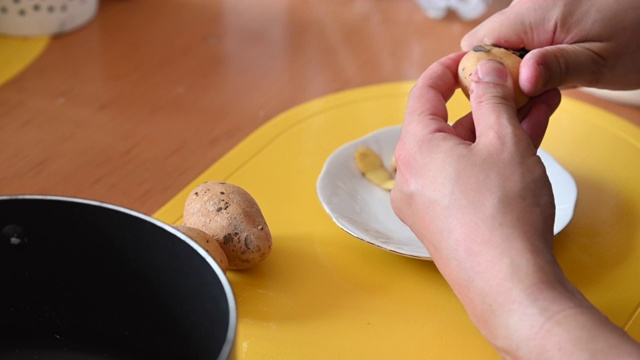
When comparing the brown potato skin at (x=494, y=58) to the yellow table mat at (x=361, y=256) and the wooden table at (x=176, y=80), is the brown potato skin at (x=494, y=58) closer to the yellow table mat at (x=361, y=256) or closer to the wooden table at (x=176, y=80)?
the yellow table mat at (x=361, y=256)

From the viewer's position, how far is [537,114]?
772 millimetres

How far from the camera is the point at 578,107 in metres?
1.01

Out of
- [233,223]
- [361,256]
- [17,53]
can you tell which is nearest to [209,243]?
[233,223]

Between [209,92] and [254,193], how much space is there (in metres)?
0.25

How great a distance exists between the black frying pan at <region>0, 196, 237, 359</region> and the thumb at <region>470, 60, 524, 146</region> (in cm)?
24

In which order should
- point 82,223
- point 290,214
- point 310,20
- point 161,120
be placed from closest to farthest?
1. point 82,223
2. point 290,214
3. point 161,120
4. point 310,20

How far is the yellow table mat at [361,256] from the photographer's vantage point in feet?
2.18

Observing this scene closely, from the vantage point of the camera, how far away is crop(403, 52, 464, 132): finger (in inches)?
26.7

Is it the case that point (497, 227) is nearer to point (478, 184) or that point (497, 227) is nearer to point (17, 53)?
point (478, 184)

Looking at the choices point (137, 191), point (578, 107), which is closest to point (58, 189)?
point (137, 191)

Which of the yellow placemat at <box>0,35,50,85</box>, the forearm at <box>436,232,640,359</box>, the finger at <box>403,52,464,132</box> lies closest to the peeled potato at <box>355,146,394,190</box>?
the finger at <box>403,52,464,132</box>

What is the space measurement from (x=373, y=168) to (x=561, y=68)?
211 mm

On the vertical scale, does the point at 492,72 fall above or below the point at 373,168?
above

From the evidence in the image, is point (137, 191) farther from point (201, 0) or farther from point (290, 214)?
point (201, 0)
